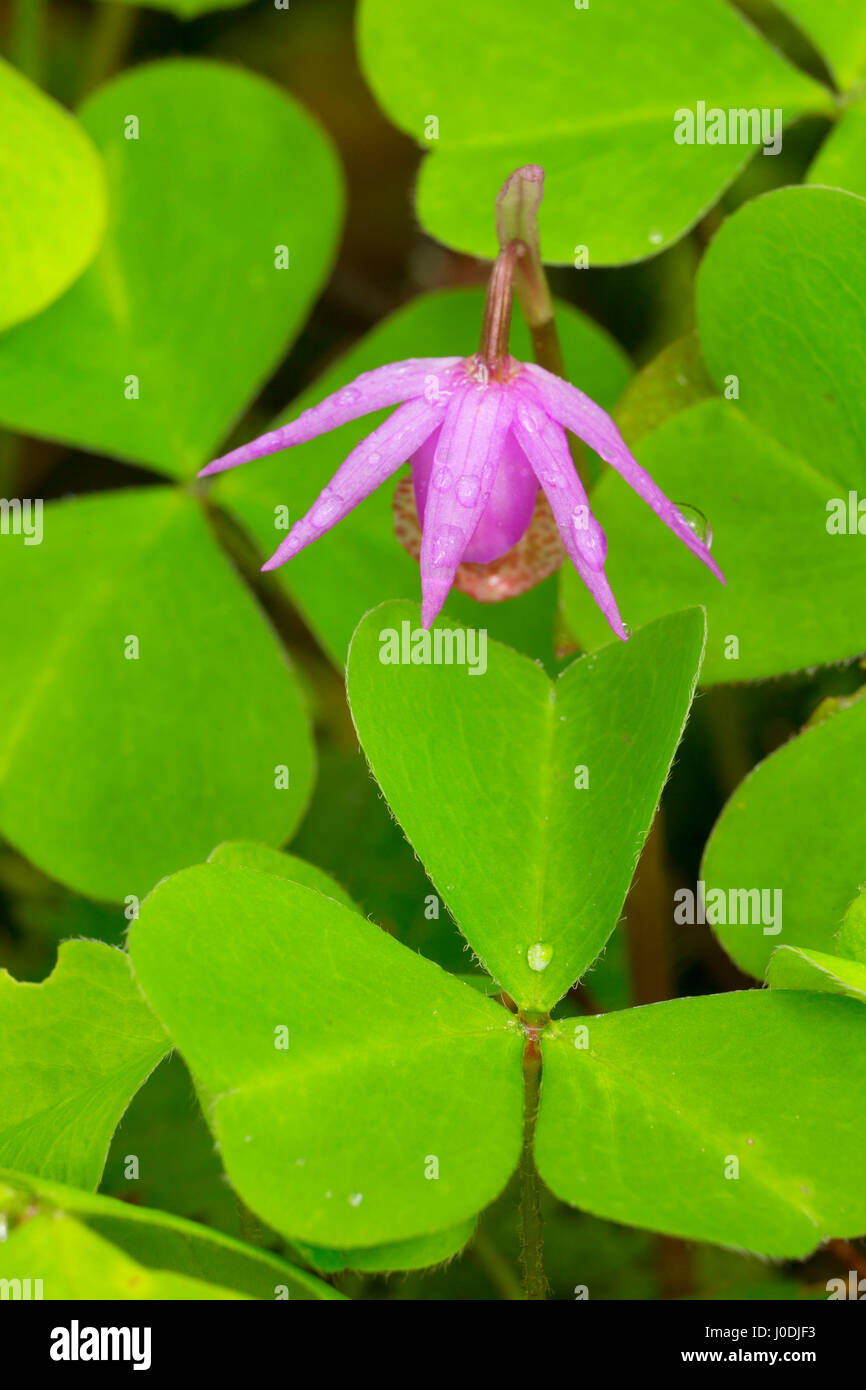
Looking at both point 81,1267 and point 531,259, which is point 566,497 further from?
point 81,1267

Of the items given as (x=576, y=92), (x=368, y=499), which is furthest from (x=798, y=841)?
(x=576, y=92)

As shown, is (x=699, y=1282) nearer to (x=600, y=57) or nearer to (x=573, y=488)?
(x=573, y=488)

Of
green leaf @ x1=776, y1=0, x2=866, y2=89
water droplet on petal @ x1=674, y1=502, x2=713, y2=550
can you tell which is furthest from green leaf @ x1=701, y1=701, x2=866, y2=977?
green leaf @ x1=776, y1=0, x2=866, y2=89

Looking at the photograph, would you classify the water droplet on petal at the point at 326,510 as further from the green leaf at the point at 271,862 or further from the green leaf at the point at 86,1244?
the green leaf at the point at 86,1244

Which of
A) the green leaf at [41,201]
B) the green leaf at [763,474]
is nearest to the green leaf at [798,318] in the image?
the green leaf at [763,474]

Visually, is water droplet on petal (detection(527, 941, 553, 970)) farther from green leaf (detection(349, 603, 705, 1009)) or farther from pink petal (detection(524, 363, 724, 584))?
pink petal (detection(524, 363, 724, 584))
